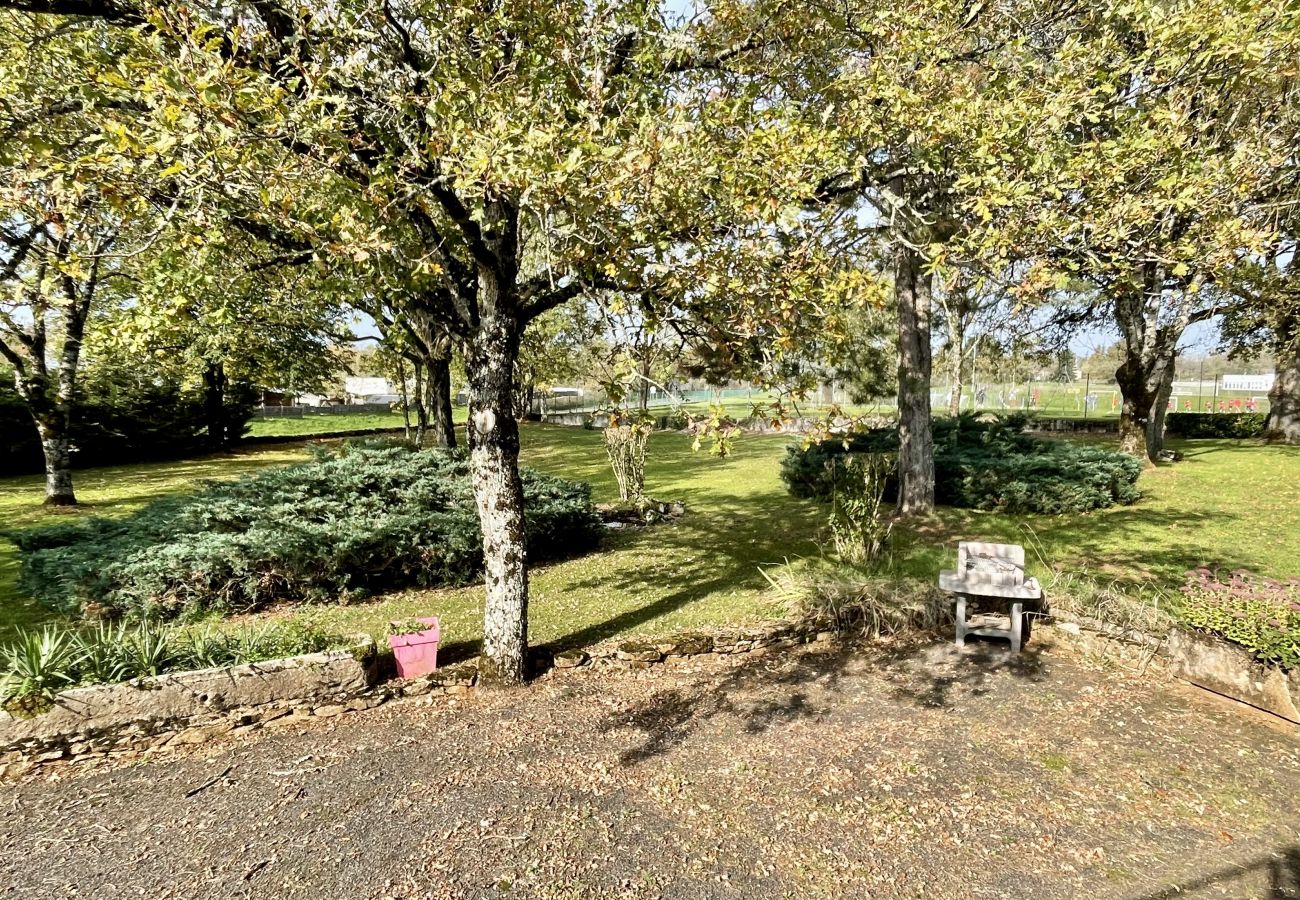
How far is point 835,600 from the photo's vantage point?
Result: 578cm

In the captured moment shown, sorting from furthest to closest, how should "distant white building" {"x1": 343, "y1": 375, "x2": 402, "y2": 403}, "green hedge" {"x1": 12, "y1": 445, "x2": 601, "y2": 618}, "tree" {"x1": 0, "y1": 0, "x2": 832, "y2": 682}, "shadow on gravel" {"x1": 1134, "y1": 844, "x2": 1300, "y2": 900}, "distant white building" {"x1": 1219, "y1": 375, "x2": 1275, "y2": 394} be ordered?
"distant white building" {"x1": 343, "y1": 375, "x2": 402, "y2": 403} → "distant white building" {"x1": 1219, "y1": 375, "x2": 1275, "y2": 394} → "green hedge" {"x1": 12, "y1": 445, "x2": 601, "y2": 618} → "tree" {"x1": 0, "y1": 0, "x2": 832, "y2": 682} → "shadow on gravel" {"x1": 1134, "y1": 844, "x2": 1300, "y2": 900}

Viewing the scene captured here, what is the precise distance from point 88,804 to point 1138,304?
58.3ft

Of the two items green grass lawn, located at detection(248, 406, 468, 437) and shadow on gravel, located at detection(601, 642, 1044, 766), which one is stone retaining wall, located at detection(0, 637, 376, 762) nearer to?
shadow on gravel, located at detection(601, 642, 1044, 766)

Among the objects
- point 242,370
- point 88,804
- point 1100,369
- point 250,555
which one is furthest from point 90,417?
point 1100,369

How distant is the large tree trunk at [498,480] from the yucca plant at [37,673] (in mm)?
2738

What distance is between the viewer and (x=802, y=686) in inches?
→ 190

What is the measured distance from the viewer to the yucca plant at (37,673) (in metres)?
3.79

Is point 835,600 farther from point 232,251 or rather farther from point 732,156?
point 232,251

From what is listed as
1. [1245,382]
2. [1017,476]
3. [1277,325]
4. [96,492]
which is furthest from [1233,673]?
[1245,382]

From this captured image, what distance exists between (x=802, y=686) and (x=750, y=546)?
4.10 meters

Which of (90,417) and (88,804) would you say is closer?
(88,804)

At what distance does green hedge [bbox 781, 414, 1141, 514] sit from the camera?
10312 mm

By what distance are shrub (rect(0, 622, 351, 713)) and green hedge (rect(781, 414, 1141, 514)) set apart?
7181mm

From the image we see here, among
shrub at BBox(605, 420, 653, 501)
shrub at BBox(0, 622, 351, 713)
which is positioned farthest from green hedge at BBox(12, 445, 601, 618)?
shrub at BBox(605, 420, 653, 501)
